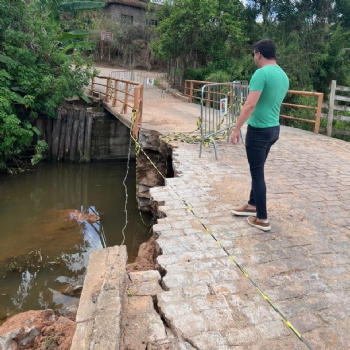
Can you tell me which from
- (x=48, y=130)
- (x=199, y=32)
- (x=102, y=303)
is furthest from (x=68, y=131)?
(x=102, y=303)

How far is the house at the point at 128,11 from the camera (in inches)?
1214

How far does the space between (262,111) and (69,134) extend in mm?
9836

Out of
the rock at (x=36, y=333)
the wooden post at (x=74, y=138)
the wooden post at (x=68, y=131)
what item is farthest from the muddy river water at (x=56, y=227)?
the rock at (x=36, y=333)

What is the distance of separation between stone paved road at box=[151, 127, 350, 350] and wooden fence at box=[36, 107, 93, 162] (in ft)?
24.8

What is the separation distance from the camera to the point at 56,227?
751cm

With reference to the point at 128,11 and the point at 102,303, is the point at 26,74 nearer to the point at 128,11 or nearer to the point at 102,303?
the point at 102,303

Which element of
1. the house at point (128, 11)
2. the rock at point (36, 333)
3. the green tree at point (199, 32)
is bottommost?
the rock at point (36, 333)

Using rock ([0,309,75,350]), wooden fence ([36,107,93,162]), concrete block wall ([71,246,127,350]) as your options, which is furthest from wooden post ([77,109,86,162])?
concrete block wall ([71,246,127,350])

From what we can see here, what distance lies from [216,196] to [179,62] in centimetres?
1508

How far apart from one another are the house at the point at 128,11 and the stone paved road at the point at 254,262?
28.7 metres

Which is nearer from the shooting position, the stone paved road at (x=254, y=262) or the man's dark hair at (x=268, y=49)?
the stone paved road at (x=254, y=262)

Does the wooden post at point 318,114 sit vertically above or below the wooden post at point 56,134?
above

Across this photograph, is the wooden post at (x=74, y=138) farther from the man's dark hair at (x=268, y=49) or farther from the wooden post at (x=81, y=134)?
the man's dark hair at (x=268, y=49)

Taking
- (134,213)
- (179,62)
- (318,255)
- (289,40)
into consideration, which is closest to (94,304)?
(318,255)
